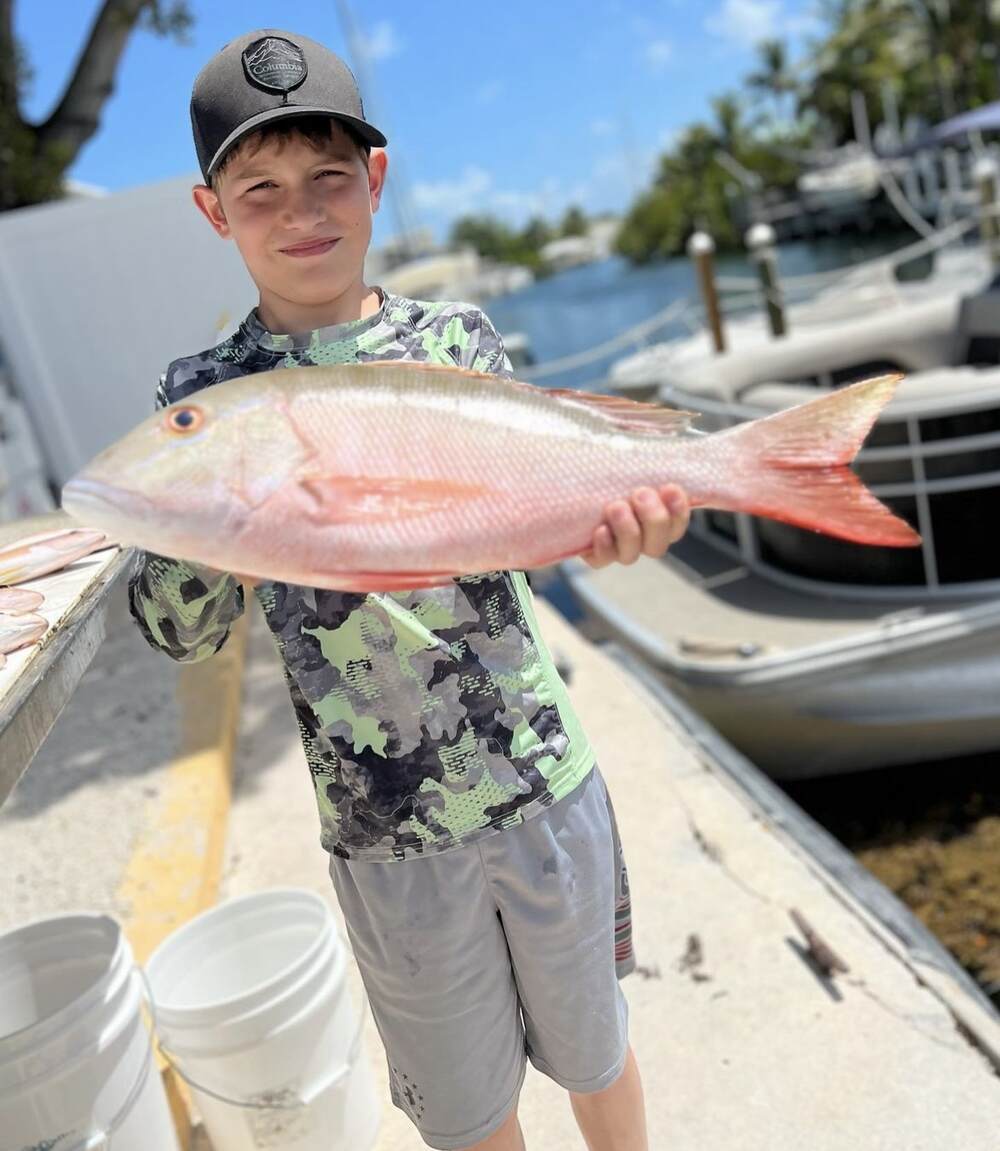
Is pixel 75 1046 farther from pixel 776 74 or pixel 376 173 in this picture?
pixel 776 74

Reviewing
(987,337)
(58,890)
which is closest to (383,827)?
(58,890)

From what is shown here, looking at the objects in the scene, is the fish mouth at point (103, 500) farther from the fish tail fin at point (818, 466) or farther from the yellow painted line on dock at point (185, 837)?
the yellow painted line on dock at point (185, 837)

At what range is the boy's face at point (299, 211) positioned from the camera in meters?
1.70

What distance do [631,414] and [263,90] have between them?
0.75 m

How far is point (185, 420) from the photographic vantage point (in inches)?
52.9

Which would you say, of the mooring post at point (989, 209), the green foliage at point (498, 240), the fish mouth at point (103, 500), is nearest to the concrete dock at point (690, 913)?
the fish mouth at point (103, 500)

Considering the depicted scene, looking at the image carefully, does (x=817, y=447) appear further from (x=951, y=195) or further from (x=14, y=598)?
(x=951, y=195)

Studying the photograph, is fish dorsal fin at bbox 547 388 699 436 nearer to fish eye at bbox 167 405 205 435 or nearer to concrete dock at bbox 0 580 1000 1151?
fish eye at bbox 167 405 205 435

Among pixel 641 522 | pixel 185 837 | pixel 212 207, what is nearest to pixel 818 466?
pixel 641 522

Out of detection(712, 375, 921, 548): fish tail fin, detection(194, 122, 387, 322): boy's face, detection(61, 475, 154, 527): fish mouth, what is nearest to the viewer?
detection(61, 475, 154, 527): fish mouth

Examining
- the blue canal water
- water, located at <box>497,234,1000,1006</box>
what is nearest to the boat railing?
water, located at <box>497,234,1000,1006</box>

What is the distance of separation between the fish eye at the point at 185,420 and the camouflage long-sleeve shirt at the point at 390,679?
1.42 feet

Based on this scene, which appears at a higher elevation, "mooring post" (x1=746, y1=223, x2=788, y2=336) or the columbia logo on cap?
the columbia logo on cap

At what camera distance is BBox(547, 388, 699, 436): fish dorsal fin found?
1574mm
